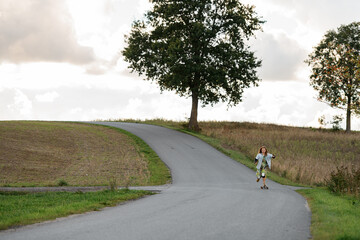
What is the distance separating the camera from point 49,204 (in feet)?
41.2

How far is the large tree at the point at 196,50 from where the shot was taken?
3834 cm

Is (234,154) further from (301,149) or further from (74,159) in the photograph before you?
(74,159)

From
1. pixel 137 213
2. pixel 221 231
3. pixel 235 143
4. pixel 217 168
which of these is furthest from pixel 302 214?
pixel 235 143

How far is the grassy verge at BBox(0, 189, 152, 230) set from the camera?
10117 millimetres

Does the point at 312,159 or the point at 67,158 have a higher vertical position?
the point at 312,159

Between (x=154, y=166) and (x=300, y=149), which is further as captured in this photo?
(x=300, y=149)

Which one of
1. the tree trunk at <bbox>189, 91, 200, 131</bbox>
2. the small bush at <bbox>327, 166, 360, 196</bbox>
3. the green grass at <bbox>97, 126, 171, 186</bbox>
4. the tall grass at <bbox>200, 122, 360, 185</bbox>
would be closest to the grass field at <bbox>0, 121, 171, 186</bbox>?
the green grass at <bbox>97, 126, 171, 186</bbox>

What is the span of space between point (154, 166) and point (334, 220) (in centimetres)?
1596

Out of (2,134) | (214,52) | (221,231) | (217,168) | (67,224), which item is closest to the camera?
(221,231)

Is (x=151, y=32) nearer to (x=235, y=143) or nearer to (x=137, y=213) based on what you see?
(x=235, y=143)

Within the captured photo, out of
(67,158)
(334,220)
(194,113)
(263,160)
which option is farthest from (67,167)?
(194,113)

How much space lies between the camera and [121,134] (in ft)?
122

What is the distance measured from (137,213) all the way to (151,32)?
33.8 metres

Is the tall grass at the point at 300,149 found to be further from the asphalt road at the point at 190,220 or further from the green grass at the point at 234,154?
the asphalt road at the point at 190,220
